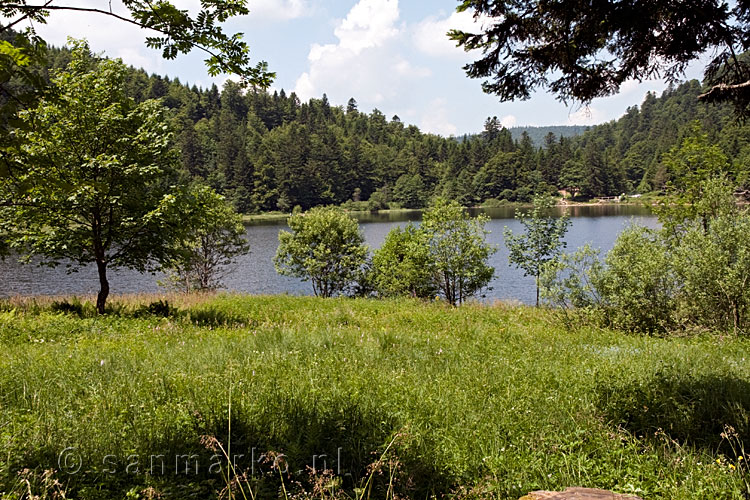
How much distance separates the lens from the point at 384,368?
6.09 metres

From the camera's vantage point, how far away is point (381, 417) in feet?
13.9

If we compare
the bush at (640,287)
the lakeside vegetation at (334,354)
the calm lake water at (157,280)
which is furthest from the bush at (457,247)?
the bush at (640,287)

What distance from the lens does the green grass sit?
322 centimetres

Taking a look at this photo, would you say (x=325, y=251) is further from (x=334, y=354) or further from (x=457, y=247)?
(x=334, y=354)

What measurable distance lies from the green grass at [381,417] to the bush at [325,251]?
16.9 m

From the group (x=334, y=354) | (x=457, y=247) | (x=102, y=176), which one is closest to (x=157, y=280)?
(x=102, y=176)

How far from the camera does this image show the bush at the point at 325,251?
24.5 m

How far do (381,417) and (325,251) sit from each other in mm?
20302

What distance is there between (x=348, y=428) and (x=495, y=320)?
414 inches

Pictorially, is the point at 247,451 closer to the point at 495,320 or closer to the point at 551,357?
the point at 551,357

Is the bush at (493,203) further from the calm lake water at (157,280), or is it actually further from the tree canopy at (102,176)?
the tree canopy at (102,176)

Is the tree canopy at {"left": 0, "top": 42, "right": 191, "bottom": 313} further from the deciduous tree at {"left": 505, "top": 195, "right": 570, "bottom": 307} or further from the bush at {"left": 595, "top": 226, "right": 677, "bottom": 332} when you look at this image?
the deciduous tree at {"left": 505, "top": 195, "right": 570, "bottom": 307}

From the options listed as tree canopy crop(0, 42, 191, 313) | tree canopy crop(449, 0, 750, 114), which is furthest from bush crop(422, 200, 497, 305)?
tree canopy crop(449, 0, 750, 114)

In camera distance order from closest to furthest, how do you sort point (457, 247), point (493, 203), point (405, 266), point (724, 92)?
point (724, 92) → point (457, 247) → point (405, 266) → point (493, 203)
